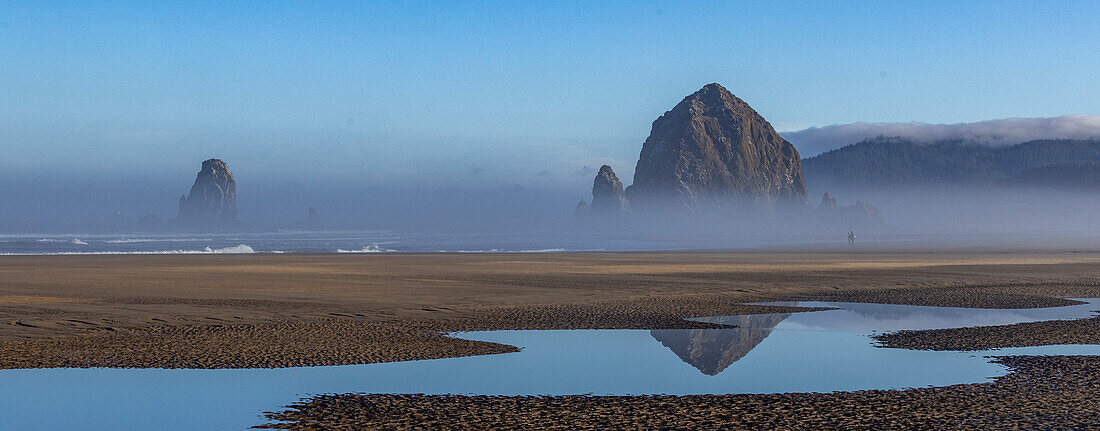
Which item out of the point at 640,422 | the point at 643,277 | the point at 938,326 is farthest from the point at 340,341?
the point at 643,277

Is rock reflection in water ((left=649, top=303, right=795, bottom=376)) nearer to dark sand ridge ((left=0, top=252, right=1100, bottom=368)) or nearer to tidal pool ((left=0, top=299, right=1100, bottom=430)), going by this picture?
tidal pool ((left=0, top=299, right=1100, bottom=430))

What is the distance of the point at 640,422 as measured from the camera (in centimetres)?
1162

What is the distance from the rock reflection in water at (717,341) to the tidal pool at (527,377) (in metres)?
0.04

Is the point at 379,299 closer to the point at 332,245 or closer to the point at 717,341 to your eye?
the point at 717,341

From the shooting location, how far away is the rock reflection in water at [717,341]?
17.3 m

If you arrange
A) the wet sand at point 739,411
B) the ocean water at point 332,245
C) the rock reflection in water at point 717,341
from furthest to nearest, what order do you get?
the ocean water at point 332,245, the rock reflection in water at point 717,341, the wet sand at point 739,411

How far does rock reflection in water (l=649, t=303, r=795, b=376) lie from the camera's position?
682 inches

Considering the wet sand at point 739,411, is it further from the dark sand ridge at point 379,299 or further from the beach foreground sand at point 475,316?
the dark sand ridge at point 379,299

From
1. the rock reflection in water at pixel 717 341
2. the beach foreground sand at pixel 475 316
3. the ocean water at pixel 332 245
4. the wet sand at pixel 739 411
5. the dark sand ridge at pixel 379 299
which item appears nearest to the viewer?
the wet sand at pixel 739 411

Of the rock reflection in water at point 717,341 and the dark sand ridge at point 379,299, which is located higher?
the dark sand ridge at point 379,299

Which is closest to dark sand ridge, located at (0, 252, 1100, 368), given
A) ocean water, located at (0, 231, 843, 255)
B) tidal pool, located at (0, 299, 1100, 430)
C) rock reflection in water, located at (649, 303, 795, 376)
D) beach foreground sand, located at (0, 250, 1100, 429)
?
beach foreground sand, located at (0, 250, 1100, 429)

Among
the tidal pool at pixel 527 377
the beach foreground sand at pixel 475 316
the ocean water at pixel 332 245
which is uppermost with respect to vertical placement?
the ocean water at pixel 332 245

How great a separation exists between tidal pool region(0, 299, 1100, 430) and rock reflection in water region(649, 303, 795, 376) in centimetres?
4

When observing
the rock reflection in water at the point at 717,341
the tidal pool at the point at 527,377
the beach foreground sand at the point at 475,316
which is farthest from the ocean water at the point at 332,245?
the tidal pool at the point at 527,377
